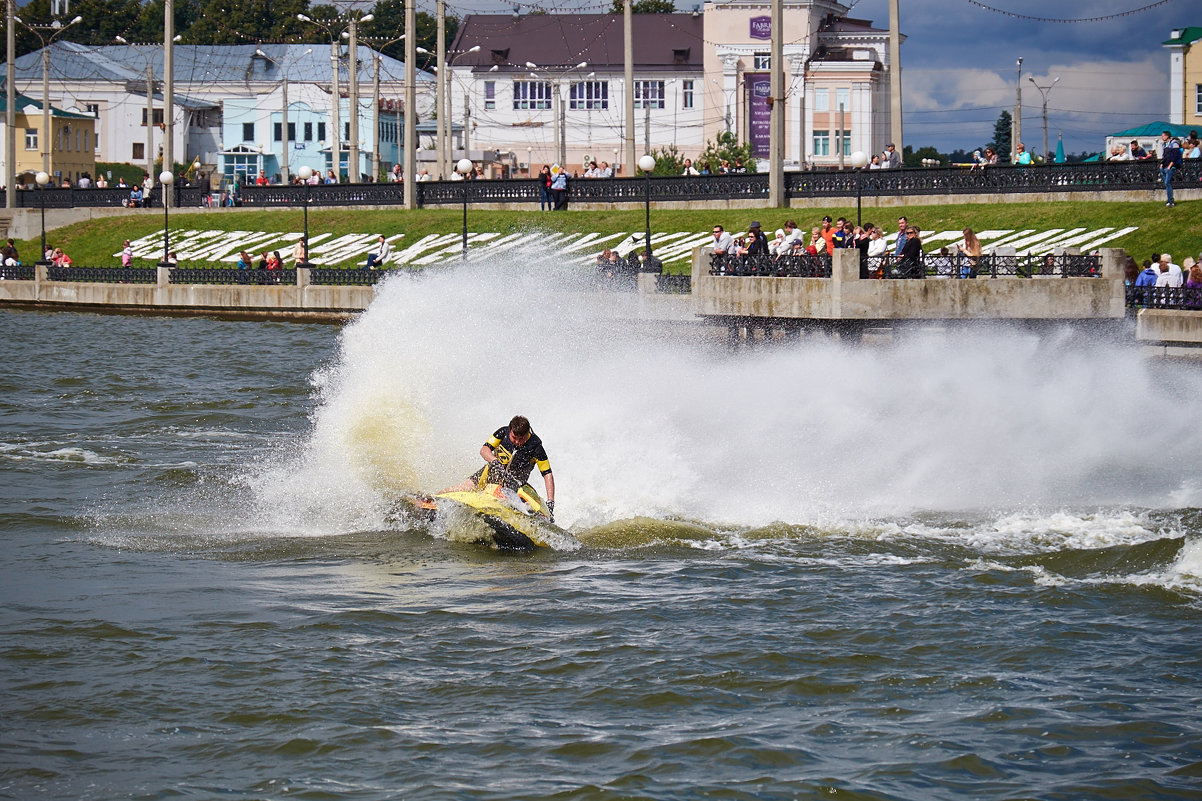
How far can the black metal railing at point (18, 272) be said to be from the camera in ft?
192

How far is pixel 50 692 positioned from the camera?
11.9 meters

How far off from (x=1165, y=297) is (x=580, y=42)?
89031mm

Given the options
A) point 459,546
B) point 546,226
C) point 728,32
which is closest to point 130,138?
point 728,32

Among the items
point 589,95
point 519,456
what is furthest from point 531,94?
point 519,456

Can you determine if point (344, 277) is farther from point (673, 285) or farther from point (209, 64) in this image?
point (209, 64)

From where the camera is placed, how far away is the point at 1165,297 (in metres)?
26.7

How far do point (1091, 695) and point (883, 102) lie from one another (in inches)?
3914

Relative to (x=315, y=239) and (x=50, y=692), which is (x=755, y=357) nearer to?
(x=50, y=692)

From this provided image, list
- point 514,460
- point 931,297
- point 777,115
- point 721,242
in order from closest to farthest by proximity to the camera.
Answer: point 514,460 → point 931,297 → point 721,242 → point 777,115

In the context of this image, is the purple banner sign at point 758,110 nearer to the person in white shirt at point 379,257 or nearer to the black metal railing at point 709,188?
the black metal railing at point 709,188

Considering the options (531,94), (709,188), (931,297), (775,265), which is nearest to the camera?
(931,297)

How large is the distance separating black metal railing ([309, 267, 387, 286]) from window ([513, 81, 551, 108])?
212 ft


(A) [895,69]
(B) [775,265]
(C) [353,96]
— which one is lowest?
(B) [775,265]

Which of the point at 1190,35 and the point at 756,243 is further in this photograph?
the point at 1190,35
